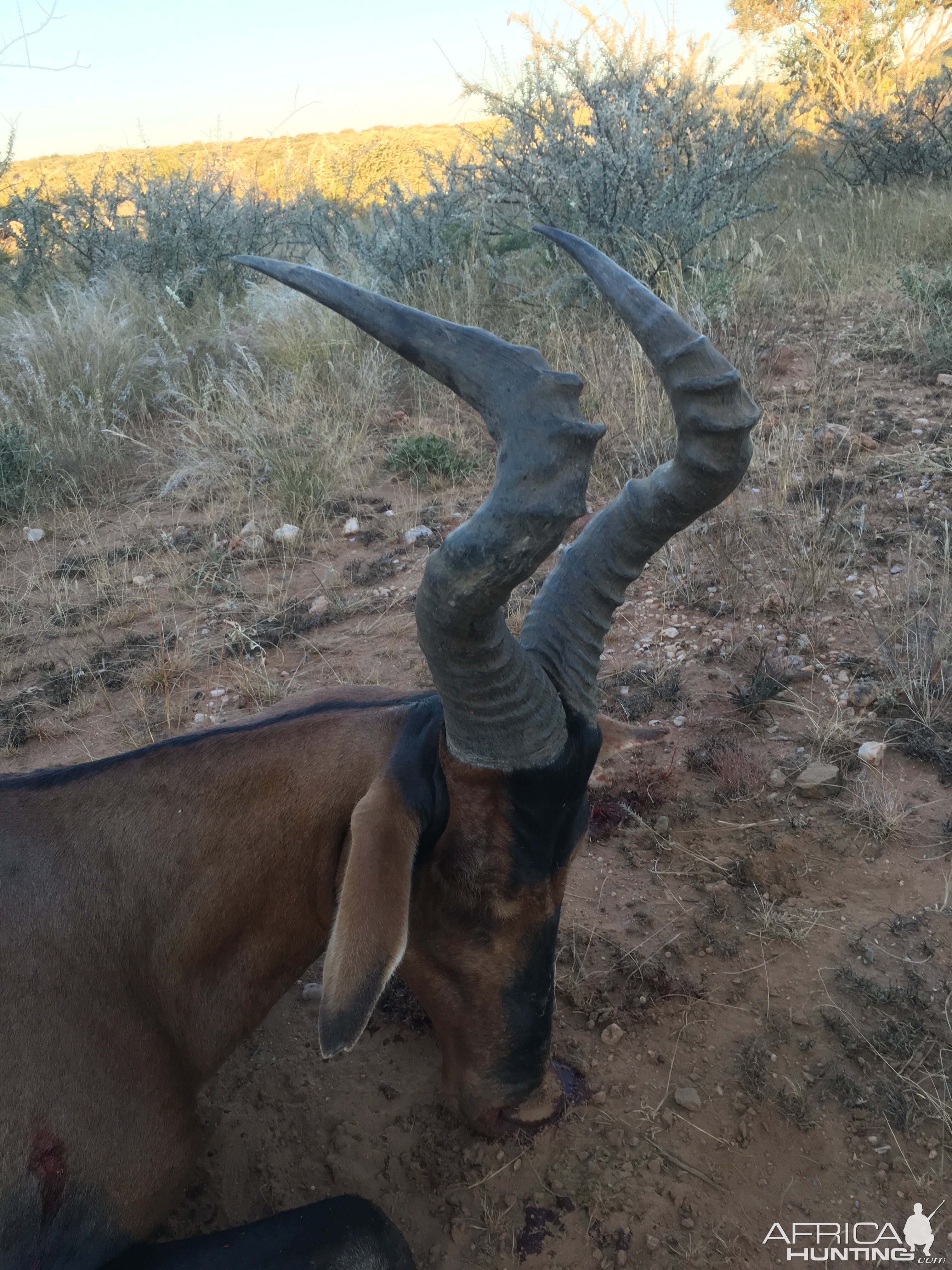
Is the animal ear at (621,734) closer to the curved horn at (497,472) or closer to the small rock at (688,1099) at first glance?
the curved horn at (497,472)

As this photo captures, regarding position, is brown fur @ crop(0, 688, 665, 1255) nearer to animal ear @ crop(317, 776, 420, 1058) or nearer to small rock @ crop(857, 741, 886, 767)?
animal ear @ crop(317, 776, 420, 1058)

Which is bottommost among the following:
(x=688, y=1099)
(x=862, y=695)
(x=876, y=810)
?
(x=688, y=1099)

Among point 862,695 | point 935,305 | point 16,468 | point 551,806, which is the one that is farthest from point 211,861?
point 935,305

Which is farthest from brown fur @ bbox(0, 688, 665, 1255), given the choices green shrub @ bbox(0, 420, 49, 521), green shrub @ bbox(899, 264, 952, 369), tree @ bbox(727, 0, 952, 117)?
tree @ bbox(727, 0, 952, 117)

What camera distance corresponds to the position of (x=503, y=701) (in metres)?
2.03

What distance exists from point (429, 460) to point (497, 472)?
17.3 feet

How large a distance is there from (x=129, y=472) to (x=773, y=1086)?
682 centimetres

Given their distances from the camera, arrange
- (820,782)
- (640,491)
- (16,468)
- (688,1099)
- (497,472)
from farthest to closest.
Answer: (16,468) → (820,782) → (688,1099) → (640,491) → (497,472)

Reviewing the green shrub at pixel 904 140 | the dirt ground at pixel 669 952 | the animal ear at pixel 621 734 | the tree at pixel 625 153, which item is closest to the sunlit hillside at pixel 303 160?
the tree at pixel 625 153

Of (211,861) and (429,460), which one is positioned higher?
(429,460)

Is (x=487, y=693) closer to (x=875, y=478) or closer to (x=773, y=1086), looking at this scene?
(x=773, y=1086)

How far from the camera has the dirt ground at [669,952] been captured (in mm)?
2531

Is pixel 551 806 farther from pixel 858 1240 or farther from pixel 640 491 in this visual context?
pixel 858 1240

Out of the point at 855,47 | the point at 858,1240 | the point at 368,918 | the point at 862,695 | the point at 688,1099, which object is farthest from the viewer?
the point at 855,47
